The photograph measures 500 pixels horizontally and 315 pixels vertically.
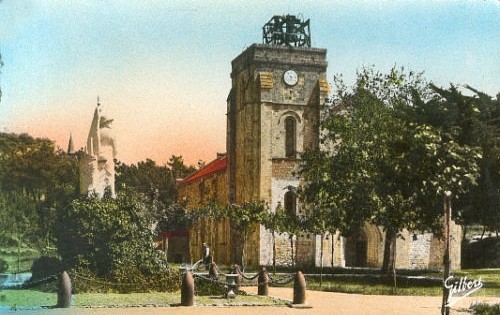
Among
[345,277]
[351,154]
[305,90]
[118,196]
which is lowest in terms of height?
[345,277]

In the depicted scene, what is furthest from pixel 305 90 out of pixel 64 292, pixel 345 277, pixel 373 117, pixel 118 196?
pixel 64 292

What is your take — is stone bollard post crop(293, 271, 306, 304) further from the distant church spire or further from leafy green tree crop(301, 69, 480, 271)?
the distant church spire

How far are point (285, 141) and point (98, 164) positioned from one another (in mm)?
19575

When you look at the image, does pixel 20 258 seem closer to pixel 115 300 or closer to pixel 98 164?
pixel 98 164

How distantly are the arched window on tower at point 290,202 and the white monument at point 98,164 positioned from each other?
17758 mm

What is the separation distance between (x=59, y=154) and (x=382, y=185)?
10.9 meters

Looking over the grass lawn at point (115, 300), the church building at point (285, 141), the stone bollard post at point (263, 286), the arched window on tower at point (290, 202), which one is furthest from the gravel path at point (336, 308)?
the church building at point (285, 141)

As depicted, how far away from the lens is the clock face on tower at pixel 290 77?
1497 inches

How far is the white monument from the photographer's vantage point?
19.9m

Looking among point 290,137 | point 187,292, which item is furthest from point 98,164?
point 290,137

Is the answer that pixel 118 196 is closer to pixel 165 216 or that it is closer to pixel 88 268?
pixel 88 268

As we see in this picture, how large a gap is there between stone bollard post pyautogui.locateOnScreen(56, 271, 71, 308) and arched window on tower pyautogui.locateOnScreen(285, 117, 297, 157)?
23.6 m

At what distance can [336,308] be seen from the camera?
17.1m

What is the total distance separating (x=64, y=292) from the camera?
15742 mm
